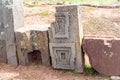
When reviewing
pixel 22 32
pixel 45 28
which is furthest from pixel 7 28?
pixel 45 28

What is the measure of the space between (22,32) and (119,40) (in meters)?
1.57

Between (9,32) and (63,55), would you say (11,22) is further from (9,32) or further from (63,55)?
(63,55)

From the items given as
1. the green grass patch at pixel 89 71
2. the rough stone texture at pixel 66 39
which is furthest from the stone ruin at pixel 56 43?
the green grass patch at pixel 89 71

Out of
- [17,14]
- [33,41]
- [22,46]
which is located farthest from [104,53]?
[17,14]

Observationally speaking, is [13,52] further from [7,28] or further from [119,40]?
[119,40]

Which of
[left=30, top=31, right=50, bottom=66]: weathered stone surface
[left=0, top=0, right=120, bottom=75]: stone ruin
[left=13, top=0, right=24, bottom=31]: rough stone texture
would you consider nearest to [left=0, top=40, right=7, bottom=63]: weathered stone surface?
[left=0, top=0, right=120, bottom=75]: stone ruin

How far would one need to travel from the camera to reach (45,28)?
17.8ft

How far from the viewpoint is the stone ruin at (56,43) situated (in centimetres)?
502

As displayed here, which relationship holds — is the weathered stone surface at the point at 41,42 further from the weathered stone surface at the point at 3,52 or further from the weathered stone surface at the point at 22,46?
the weathered stone surface at the point at 3,52

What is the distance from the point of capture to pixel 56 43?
5.26 meters

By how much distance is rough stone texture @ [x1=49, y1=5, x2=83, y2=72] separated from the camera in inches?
199

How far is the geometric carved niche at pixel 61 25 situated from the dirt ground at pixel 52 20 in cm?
61

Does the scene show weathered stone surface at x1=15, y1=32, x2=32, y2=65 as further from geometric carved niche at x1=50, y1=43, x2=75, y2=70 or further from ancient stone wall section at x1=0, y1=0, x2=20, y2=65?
geometric carved niche at x1=50, y1=43, x2=75, y2=70

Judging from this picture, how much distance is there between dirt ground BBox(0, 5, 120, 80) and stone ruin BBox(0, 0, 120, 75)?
0.12m
